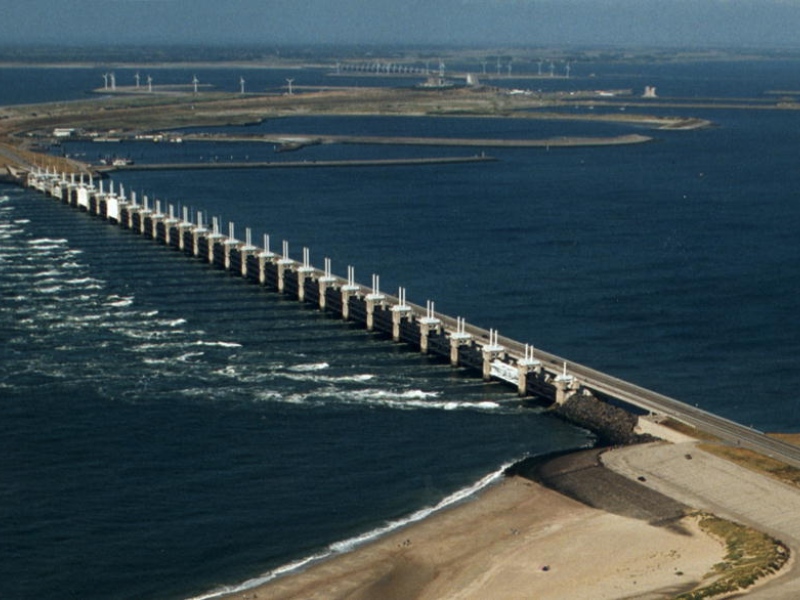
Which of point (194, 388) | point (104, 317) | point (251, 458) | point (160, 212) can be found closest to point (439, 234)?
point (160, 212)

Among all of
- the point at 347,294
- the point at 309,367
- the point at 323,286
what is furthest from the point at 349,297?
the point at 309,367

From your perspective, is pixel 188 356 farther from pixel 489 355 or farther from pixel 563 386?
pixel 563 386

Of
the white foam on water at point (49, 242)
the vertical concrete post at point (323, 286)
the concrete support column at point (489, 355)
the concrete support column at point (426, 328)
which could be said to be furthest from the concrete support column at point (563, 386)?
the white foam on water at point (49, 242)

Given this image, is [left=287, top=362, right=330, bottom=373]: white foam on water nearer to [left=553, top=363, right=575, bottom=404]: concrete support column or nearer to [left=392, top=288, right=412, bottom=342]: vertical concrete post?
[left=392, top=288, right=412, bottom=342]: vertical concrete post

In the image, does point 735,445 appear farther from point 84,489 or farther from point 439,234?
point 439,234

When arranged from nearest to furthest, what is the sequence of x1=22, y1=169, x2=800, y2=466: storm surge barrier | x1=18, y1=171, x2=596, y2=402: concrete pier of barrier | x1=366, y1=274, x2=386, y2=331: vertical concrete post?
x1=22, y1=169, x2=800, y2=466: storm surge barrier → x1=18, y1=171, x2=596, y2=402: concrete pier of barrier → x1=366, y1=274, x2=386, y2=331: vertical concrete post

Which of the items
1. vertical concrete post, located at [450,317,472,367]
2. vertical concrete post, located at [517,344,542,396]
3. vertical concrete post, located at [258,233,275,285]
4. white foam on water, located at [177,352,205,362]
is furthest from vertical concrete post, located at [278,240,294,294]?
vertical concrete post, located at [517,344,542,396]

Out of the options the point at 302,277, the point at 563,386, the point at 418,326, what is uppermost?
the point at 302,277
